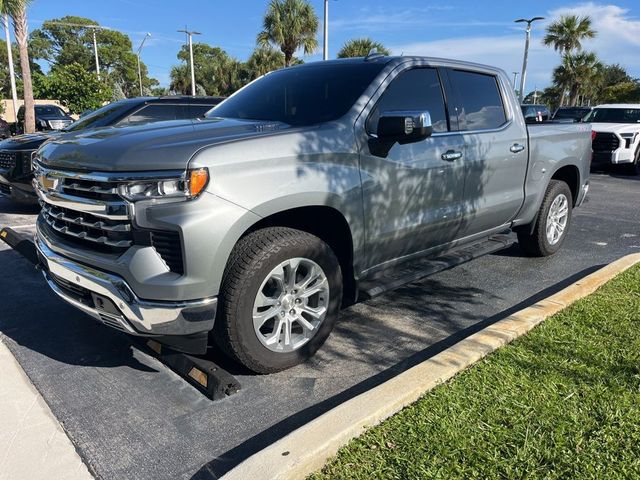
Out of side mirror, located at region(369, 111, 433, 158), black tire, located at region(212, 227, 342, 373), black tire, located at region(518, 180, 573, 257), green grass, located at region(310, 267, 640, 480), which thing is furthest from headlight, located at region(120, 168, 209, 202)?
black tire, located at region(518, 180, 573, 257)

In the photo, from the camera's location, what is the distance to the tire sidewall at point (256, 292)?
2859 mm

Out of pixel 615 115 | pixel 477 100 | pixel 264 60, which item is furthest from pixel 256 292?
pixel 264 60

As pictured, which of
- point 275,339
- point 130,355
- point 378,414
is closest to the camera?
point 378,414

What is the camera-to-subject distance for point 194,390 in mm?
3109

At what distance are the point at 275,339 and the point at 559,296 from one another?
2.39 meters

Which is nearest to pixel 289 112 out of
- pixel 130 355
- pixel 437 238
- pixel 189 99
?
pixel 437 238

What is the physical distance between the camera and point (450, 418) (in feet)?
8.60

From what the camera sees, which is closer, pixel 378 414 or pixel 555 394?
pixel 378 414

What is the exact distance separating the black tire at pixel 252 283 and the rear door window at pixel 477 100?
191cm

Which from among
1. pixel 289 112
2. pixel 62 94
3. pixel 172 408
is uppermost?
pixel 62 94

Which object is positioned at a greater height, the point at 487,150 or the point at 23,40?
the point at 23,40

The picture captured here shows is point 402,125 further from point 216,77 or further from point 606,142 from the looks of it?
point 216,77

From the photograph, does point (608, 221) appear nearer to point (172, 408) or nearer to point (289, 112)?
point (289, 112)

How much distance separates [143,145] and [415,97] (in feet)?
6.80
